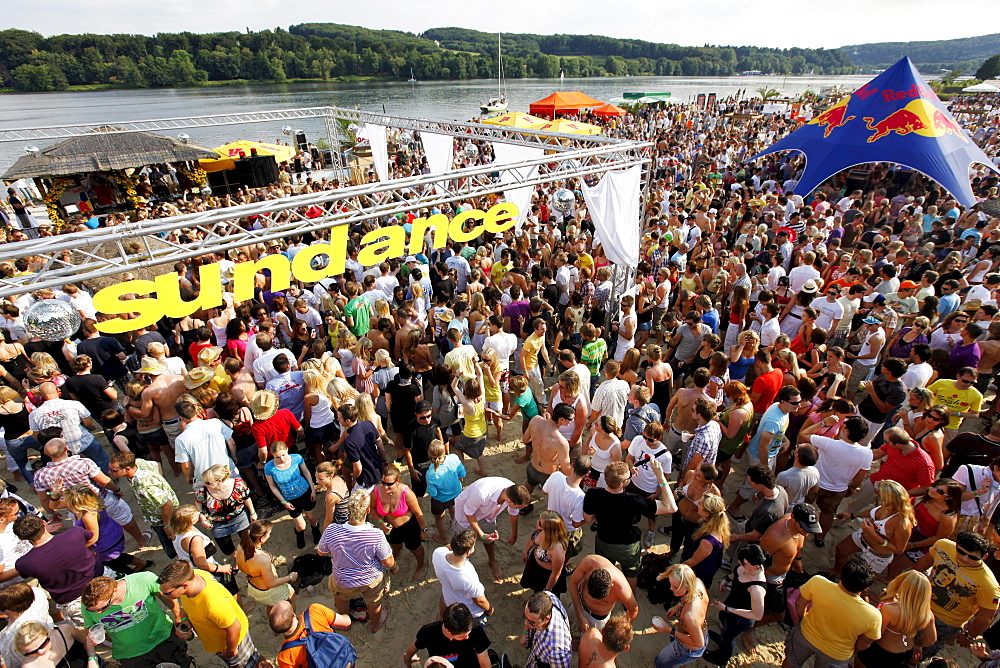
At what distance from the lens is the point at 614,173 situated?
664 cm

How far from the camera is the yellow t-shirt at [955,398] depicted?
3.72m

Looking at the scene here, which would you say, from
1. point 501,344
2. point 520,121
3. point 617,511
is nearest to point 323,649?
point 617,511

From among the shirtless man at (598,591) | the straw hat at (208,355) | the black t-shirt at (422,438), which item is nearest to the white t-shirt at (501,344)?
the black t-shirt at (422,438)

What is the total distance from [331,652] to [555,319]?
15.3 feet

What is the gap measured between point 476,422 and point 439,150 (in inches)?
356

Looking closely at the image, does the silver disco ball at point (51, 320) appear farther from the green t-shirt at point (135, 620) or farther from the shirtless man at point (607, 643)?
the shirtless man at point (607, 643)

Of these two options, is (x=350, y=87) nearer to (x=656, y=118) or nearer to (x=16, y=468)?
(x=656, y=118)

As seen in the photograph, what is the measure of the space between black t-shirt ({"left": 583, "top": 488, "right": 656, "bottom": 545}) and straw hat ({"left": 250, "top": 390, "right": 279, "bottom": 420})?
261 cm

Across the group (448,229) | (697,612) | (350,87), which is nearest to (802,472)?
(697,612)

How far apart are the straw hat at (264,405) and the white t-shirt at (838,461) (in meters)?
4.24

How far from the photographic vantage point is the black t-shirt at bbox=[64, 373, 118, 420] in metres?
4.29

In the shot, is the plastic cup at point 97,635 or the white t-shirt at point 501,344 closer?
the plastic cup at point 97,635

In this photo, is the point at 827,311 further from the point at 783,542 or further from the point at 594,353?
the point at 783,542

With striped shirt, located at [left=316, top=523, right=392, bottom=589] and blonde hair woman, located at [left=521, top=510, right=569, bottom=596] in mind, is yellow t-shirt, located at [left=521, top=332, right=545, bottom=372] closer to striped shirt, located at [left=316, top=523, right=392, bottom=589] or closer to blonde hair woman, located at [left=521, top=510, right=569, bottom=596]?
blonde hair woman, located at [left=521, top=510, right=569, bottom=596]
